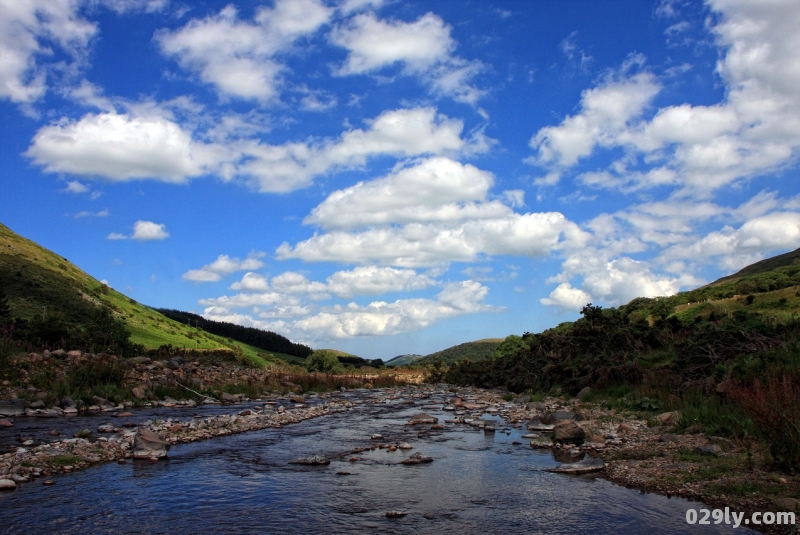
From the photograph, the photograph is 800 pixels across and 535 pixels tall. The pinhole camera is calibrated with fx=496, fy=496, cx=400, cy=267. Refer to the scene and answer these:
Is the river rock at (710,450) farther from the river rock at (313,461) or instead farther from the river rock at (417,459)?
the river rock at (313,461)

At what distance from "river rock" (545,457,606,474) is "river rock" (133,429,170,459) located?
34.2 ft

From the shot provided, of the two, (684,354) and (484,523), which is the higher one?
(684,354)

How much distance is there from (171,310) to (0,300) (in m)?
111

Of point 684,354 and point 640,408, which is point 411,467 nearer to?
point 640,408

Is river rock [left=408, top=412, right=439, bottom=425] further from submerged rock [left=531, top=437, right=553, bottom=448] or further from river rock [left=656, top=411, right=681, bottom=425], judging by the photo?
river rock [left=656, top=411, right=681, bottom=425]

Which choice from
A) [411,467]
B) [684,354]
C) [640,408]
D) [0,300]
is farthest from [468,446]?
[0,300]

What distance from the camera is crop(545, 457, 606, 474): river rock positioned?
1217cm

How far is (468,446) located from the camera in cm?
1662

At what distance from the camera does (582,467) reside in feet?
40.3

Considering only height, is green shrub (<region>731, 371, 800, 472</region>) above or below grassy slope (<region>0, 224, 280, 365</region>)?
below

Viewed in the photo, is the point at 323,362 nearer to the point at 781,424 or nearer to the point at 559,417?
the point at 559,417

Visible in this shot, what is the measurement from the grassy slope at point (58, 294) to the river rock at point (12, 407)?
156 feet

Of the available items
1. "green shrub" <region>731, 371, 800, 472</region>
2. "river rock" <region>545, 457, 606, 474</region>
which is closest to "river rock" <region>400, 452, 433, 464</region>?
"river rock" <region>545, 457, 606, 474</region>

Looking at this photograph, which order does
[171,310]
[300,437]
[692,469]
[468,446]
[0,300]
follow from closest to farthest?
[692,469], [468,446], [300,437], [0,300], [171,310]
